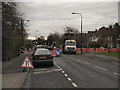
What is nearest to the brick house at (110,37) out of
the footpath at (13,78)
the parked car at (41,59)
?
the parked car at (41,59)

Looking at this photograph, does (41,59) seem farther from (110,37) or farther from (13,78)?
(110,37)

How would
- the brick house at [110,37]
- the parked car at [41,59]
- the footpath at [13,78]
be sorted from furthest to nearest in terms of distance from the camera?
the brick house at [110,37] → the parked car at [41,59] → the footpath at [13,78]

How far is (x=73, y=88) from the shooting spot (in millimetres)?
6699

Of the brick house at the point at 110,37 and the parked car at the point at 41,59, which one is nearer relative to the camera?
the parked car at the point at 41,59

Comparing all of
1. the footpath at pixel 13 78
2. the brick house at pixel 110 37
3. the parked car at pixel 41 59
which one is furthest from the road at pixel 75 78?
the brick house at pixel 110 37

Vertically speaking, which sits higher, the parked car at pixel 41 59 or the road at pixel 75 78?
the parked car at pixel 41 59

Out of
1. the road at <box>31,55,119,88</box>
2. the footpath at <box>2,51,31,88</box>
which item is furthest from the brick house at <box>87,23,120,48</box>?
the footpath at <box>2,51,31,88</box>

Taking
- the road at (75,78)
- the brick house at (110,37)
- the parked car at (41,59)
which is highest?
the brick house at (110,37)

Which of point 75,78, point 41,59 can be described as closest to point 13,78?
point 75,78

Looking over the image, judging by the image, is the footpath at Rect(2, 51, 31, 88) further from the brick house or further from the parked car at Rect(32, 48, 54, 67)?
the brick house

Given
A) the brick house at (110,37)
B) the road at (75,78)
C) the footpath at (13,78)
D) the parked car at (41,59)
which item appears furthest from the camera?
the brick house at (110,37)

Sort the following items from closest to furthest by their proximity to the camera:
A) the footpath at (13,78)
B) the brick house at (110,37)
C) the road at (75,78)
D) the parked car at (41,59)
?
the footpath at (13,78), the road at (75,78), the parked car at (41,59), the brick house at (110,37)

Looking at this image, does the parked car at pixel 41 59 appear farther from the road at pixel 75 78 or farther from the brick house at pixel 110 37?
the brick house at pixel 110 37

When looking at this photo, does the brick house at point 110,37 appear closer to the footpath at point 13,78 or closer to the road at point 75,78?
the road at point 75,78
